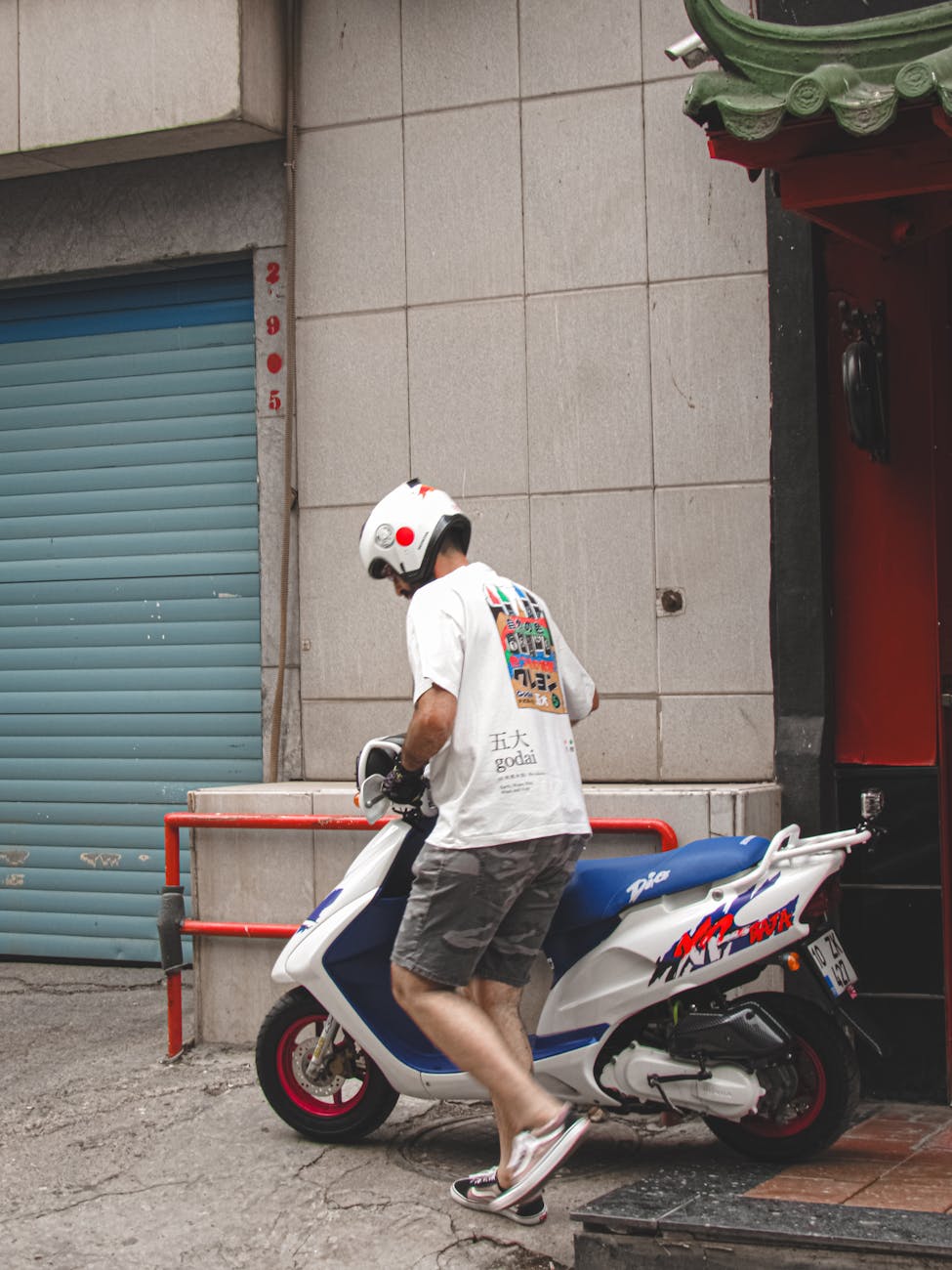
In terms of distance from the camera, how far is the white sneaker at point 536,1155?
447cm

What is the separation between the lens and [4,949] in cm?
835

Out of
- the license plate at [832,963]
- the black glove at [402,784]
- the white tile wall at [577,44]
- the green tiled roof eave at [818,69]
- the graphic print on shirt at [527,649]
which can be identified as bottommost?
the license plate at [832,963]

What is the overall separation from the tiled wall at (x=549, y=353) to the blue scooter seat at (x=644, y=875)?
58.7 inches

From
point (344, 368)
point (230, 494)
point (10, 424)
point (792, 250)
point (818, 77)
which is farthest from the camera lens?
point (10, 424)

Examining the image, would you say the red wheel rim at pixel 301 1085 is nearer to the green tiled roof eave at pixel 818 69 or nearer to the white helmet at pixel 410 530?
the white helmet at pixel 410 530

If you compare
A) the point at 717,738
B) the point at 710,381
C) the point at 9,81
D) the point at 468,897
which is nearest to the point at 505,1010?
the point at 468,897

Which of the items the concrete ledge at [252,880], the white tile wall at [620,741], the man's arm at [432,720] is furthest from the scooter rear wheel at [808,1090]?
the white tile wall at [620,741]

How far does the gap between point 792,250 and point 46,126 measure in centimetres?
359

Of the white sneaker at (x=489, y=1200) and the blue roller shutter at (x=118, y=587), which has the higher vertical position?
the blue roller shutter at (x=118, y=587)

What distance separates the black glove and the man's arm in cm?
16

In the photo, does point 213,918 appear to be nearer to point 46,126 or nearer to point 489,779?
point 489,779

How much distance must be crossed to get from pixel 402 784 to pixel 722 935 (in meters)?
1.07

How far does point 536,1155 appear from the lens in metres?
4.49

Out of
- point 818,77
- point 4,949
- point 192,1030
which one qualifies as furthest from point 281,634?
point 818,77
